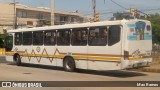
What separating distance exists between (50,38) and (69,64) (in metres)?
2.44

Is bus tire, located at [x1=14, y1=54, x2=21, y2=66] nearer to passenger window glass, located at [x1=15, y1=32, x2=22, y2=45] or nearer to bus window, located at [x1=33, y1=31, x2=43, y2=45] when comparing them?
passenger window glass, located at [x1=15, y1=32, x2=22, y2=45]

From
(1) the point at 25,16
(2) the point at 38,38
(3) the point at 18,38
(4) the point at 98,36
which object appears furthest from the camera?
(1) the point at 25,16

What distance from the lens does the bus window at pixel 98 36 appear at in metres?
19.3

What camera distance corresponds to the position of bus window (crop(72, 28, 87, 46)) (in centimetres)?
2075

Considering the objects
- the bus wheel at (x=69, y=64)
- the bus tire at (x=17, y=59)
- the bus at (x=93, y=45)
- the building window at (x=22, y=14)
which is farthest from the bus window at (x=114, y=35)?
the building window at (x=22, y=14)

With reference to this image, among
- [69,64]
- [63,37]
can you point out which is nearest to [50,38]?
[63,37]

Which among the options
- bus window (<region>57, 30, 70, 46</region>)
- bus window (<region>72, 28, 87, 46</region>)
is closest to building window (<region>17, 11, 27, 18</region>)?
bus window (<region>57, 30, 70, 46</region>)

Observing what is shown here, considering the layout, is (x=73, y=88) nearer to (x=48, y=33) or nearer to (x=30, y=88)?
(x=30, y=88)

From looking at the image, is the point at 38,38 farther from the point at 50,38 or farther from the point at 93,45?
the point at 93,45

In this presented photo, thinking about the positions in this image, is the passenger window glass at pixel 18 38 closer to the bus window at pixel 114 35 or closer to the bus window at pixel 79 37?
the bus window at pixel 79 37

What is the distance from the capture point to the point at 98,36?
1972 centimetres

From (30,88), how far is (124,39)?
5970 mm

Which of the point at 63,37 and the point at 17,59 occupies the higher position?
the point at 63,37

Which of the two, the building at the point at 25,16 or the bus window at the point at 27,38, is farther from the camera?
the building at the point at 25,16
